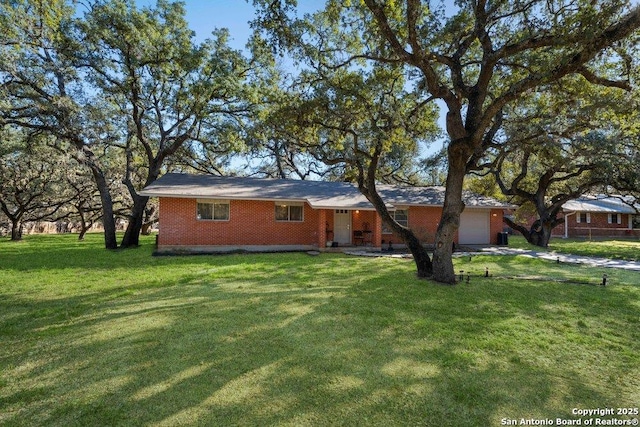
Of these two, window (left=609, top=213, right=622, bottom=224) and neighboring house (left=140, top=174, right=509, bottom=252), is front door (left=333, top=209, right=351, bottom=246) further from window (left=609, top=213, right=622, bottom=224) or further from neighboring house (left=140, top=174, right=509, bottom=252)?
window (left=609, top=213, right=622, bottom=224)

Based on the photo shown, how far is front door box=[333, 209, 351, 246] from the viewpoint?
Result: 55.7 feet

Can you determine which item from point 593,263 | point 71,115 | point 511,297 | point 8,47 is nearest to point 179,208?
point 71,115

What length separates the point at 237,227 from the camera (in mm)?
15039

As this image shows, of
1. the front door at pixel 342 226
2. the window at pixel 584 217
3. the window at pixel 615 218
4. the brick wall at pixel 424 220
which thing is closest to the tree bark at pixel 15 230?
the front door at pixel 342 226

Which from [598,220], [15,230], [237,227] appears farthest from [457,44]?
[598,220]

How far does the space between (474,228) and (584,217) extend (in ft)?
65.5

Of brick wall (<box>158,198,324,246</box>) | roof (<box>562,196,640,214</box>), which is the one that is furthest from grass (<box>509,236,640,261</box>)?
brick wall (<box>158,198,324,246</box>)

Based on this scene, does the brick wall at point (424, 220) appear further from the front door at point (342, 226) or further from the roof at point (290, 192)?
the front door at point (342, 226)

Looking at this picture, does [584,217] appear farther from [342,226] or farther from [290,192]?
[290,192]

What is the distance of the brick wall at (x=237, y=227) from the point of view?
46.4 ft

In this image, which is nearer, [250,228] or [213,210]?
[213,210]

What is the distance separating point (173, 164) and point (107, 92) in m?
8.33

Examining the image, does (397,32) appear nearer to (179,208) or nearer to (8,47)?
(179,208)

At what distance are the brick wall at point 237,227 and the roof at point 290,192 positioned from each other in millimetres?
560
